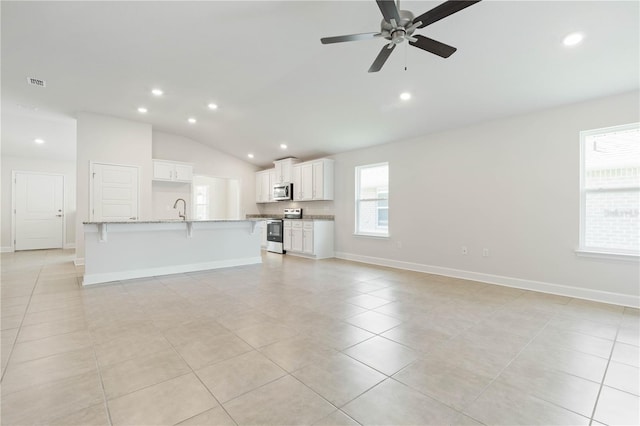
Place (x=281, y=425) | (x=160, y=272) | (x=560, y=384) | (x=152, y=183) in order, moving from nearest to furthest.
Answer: (x=281, y=425) → (x=560, y=384) → (x=160, y=272) → (x=152, y=183)

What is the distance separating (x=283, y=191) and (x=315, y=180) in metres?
1.18

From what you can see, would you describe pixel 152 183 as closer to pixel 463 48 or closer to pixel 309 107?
pixel 309 107

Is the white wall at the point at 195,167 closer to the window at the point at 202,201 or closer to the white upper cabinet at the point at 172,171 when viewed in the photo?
the white upper cabinet at the point at 172,171

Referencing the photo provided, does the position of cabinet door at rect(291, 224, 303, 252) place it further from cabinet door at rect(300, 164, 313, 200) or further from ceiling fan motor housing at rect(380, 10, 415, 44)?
ceiling fan motor housing at rect(380, 10, 415, 44)

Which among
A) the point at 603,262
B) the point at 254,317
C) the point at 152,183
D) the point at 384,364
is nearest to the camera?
the point at 384,364

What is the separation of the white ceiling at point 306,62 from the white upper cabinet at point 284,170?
6.88 ft

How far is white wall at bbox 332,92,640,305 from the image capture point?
12.4 feet

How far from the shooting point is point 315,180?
7.22 meters

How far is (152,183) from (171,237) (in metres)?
2.62

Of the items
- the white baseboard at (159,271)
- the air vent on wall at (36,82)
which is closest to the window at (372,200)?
the white baseboard at (159,271)

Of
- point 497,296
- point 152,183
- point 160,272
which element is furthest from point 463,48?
point 152,183

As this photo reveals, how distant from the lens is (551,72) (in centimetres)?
336

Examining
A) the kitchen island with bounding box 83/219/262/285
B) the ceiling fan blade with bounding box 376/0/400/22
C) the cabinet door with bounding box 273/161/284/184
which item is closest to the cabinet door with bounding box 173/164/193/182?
the cabinet door with bounding box 273/161/284/184

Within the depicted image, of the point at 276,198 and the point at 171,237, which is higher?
the point at 276,198
